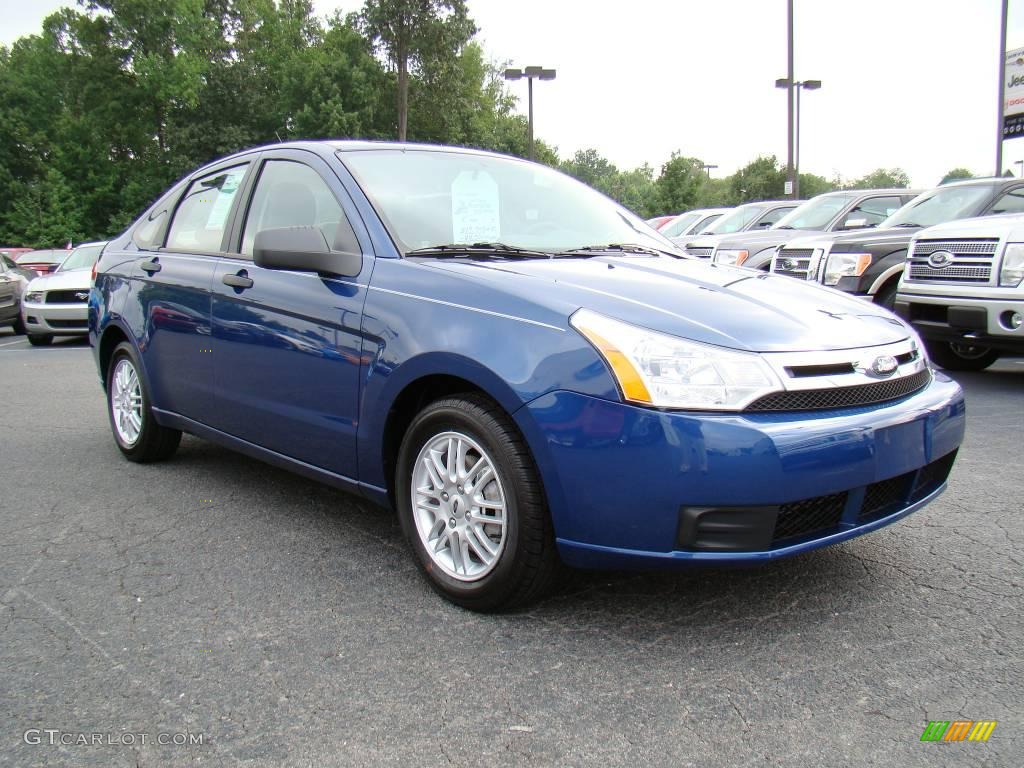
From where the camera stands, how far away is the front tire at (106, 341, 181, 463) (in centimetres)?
483

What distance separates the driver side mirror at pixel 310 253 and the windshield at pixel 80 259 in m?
11.8

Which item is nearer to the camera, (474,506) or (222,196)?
(474,506)

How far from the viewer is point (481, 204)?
3.75 metres

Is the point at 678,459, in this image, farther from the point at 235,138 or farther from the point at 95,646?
the point at 235,138

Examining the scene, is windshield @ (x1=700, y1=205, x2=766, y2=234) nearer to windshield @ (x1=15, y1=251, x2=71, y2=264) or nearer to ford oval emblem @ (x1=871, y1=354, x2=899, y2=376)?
ford oval emblem @ (x1=871, y1=354, x2=899, y2=376)

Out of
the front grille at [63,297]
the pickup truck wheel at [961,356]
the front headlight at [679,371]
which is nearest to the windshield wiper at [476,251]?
the front headlight at [679,371]

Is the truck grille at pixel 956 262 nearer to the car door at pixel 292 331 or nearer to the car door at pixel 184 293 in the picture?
the car door at pixel 292 331

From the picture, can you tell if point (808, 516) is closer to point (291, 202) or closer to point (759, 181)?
point (291, 202)

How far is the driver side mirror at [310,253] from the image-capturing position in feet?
10.9

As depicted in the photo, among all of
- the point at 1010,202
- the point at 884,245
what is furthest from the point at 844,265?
the point at 1010,202

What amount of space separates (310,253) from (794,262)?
7.18m

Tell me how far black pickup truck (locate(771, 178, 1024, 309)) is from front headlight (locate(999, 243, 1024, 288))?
1.44 meters

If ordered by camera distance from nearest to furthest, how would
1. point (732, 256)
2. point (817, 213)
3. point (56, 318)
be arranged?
point (732, 256) < point (817, 213) < point (56, 318)

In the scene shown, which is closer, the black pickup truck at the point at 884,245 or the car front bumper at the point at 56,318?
the black pickup truck at the point at 884,245
